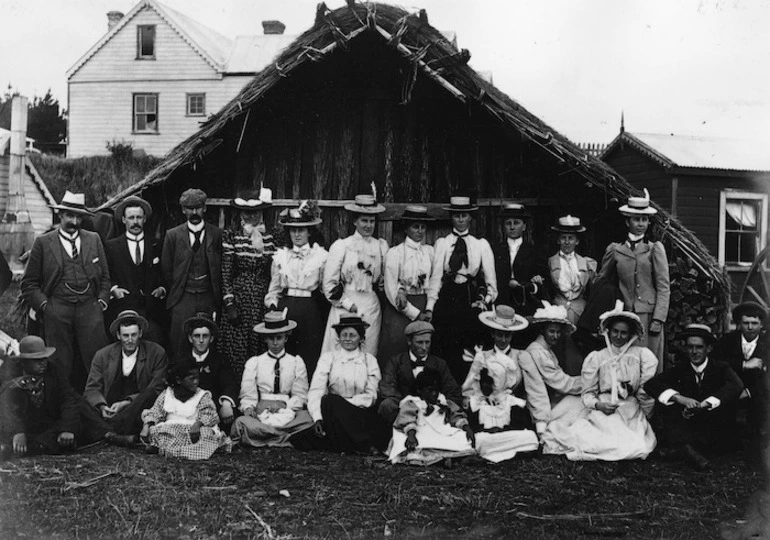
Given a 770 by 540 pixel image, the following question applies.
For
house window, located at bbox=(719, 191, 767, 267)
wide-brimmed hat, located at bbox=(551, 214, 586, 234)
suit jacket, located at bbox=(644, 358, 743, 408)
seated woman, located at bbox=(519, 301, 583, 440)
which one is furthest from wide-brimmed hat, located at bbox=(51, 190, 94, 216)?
house window, located at bbox=(719, 191, 767, 267)

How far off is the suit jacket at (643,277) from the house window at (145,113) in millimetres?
20152

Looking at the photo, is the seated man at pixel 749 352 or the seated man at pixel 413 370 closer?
the seated man at pixel 413 370

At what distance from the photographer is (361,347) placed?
6582mm

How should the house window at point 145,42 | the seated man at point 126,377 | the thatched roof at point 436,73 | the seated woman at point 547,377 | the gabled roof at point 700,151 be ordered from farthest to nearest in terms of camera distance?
the house window at point 145,42
the gabled roof at point 700,151
the thatched roof at point 436,73
the seated woman at point 547,377
the seated man at point 126,377

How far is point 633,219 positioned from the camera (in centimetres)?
697

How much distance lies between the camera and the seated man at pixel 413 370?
626 centimetres

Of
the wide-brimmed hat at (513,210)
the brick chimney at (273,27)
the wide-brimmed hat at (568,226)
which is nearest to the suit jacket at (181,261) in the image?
the wide-brimmed hat at (513,210)

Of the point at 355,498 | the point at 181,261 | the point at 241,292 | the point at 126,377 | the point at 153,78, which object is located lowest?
the point at 355,498

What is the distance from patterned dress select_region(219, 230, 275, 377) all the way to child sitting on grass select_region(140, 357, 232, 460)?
3.20 feet

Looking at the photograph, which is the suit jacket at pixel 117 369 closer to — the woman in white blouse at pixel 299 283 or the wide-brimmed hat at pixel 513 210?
the woman in white blouse at pixel 299 283

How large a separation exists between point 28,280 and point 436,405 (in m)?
3.57

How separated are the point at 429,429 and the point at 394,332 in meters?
1.24

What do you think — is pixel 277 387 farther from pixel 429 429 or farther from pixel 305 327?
pixel 429 429

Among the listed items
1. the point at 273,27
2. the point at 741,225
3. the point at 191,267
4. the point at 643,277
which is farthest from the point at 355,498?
the point at 273,27
